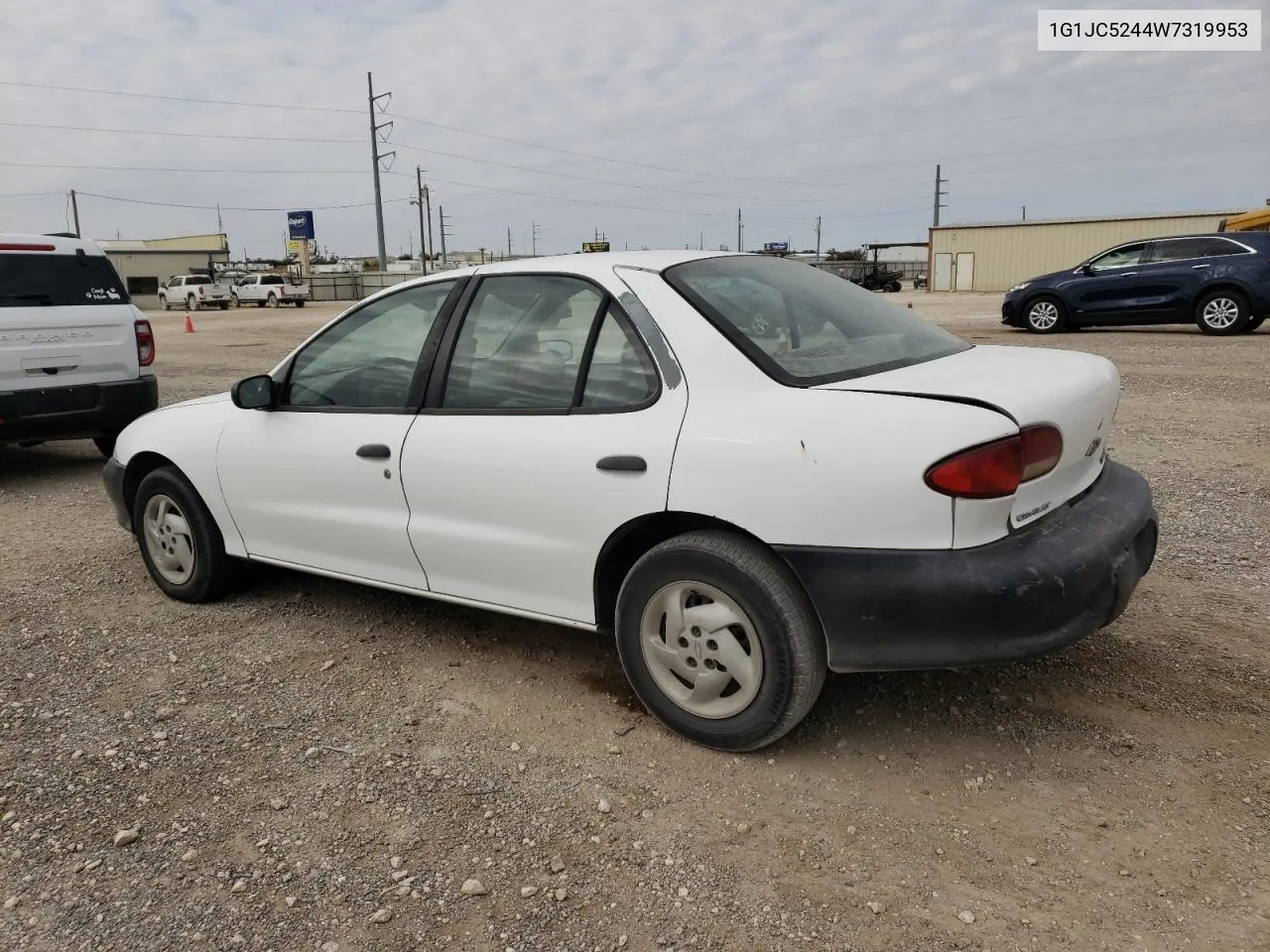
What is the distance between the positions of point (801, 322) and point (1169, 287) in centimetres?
1354

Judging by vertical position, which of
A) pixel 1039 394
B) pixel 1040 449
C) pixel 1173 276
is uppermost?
pixel 1173 276

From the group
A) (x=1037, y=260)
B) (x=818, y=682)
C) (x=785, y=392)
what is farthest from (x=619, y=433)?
(x=1037, y=260)

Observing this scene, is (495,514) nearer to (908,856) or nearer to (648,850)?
(648,850)

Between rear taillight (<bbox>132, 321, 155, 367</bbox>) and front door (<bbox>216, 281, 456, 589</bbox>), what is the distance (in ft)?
13.3

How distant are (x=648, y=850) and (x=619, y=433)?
1225mm

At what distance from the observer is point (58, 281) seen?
7.12m

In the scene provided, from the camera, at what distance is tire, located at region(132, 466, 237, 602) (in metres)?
4.33

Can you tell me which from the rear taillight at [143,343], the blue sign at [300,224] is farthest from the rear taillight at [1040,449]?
the blue sign at [300,224]

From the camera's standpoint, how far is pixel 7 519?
6277 mm

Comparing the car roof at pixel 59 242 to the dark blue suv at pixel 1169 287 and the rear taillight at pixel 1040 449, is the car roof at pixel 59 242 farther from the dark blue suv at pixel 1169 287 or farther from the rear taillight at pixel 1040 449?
the dark blue suv at pixel 1169 287

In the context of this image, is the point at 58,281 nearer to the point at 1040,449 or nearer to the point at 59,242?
the point at 59,242

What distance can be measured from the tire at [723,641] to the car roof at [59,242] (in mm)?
6297

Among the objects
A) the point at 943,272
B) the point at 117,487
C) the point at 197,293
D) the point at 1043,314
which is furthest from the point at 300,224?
the point at 117,487

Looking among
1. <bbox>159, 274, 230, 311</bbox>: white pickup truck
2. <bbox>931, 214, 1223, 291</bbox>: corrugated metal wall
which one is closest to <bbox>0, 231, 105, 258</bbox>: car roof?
<bbox>159, 274, 230, 311</bbox>: white pickup truck
